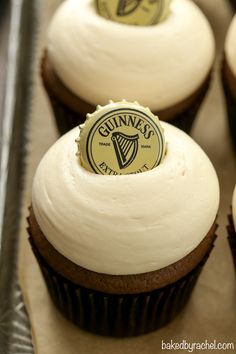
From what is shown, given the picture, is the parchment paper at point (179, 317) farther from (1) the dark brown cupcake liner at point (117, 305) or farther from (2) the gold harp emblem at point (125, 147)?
(2) the gold harp emblem at point (125, 147)

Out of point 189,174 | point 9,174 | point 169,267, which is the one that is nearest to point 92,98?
point 9,174

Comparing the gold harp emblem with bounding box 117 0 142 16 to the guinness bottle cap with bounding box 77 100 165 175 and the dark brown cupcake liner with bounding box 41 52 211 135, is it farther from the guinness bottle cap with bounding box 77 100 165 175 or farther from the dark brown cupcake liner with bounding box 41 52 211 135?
the guinness bottle cap with bounding box 77 100 165 175

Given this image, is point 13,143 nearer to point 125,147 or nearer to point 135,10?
point 135,10

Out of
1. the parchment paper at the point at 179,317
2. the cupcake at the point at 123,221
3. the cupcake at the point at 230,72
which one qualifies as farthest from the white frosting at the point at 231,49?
the cupcake at the point at 123,221

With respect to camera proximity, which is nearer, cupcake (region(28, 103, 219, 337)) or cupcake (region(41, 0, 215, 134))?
cupcake (region(28, 103, 219, 337))

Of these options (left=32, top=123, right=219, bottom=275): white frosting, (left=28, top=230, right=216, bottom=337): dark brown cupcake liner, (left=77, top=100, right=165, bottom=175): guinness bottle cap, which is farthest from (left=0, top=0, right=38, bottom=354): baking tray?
(left=77, top=100, right=165, bottom=175): guinness bottle cap

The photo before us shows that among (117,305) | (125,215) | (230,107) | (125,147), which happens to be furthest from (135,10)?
(117,305)
